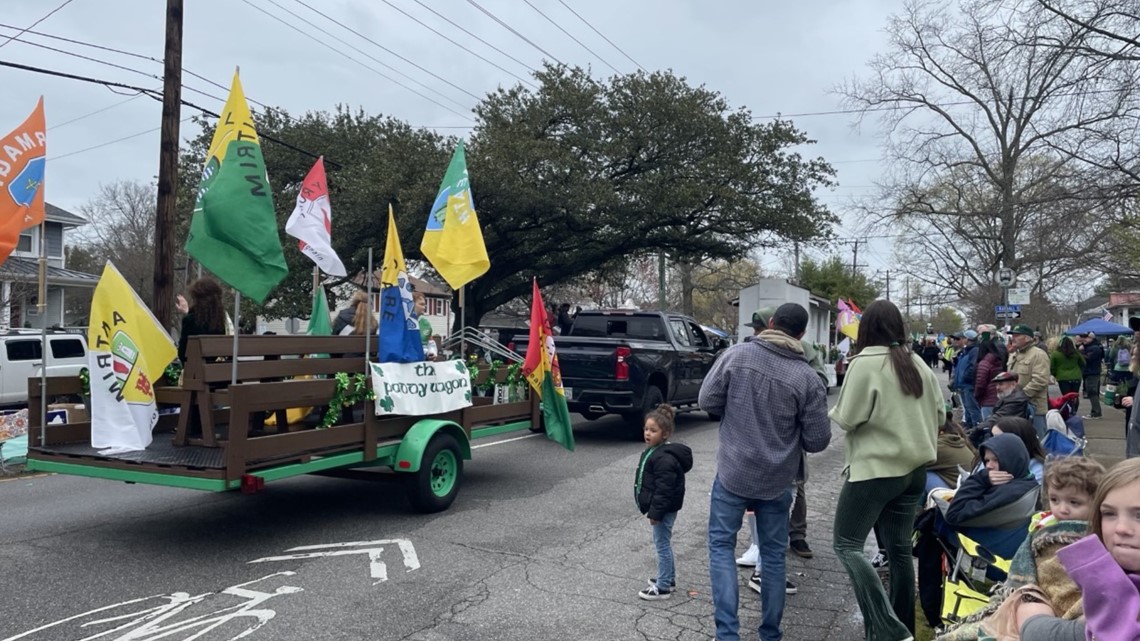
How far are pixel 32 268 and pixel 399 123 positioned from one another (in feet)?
42.5

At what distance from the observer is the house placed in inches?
947

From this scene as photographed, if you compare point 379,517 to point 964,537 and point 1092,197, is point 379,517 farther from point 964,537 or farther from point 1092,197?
point 1092,197

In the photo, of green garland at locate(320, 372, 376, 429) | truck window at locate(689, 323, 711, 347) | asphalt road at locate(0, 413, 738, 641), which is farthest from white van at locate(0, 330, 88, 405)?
green garland at locate(320, 372, 376, 429)

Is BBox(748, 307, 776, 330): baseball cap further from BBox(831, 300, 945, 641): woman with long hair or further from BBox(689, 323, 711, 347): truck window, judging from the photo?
BBox(689, 323, 711, 347): truck window

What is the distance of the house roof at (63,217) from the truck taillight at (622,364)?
28640 millimetres

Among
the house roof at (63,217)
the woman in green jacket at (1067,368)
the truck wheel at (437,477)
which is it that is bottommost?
the truck wheel at (437,477)

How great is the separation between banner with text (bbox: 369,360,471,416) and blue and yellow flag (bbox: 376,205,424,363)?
0.36 ft

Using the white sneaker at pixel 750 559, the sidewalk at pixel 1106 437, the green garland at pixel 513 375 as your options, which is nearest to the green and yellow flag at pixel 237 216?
the green garland at pixel 513 375

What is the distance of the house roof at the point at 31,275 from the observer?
2391 centimetres

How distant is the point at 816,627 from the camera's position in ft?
16.0

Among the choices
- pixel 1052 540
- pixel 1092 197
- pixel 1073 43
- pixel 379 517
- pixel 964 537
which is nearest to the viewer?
pixel 1052 540

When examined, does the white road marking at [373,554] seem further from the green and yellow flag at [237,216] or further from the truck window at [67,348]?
the truck window at [67,348]

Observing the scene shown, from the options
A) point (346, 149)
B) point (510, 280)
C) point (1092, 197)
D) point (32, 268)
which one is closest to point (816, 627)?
point (1092, 197)

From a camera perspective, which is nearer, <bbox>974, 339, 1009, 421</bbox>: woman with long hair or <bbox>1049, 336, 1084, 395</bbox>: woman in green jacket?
<bbox>974, 339, 1009, 421</bbox>: woman with long hair
